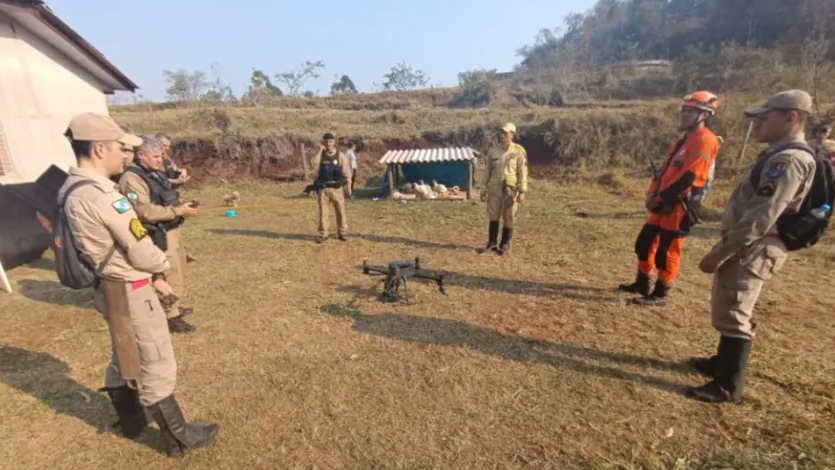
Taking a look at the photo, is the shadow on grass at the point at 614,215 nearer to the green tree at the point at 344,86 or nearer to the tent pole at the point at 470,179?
the tent pole at the point at 470,179

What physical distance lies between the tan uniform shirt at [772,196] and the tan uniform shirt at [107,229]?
12.6 ft

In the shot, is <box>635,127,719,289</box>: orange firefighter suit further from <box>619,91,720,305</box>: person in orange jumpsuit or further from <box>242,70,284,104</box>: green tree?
<box>242,70,284,104</box>: green tree

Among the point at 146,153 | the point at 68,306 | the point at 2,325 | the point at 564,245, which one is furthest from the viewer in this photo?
the point at 564,245

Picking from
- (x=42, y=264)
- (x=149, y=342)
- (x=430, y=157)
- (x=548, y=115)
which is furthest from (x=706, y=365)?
(x=548, y=115)

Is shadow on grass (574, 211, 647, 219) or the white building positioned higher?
the white building

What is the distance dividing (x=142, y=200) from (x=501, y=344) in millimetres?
3729

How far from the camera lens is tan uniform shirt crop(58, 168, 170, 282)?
2357mm

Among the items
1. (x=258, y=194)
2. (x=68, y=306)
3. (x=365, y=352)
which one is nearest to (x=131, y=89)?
(x=258, y=194)

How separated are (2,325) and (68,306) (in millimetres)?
620

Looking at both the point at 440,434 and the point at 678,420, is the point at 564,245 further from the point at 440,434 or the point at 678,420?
the point at 440,434

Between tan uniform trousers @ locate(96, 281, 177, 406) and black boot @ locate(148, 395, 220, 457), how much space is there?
0.08m

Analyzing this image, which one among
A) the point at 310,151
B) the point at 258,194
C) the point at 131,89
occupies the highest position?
the point at 131,89

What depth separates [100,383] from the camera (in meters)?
3.72

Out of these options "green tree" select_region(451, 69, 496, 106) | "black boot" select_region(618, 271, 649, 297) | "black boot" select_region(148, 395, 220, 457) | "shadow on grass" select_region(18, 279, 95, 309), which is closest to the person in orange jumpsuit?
"black boot" select_region(618, 271, 649, 297)
